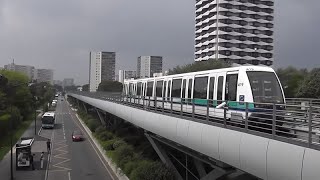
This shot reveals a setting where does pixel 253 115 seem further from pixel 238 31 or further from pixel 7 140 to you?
pixel 238 31

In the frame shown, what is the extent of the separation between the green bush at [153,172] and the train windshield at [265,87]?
9265mm

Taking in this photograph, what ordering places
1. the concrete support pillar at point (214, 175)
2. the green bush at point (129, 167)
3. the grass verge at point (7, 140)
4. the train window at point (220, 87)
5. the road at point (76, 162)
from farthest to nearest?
the grass verge at point (7, 140)
the road at point (76, 162)
the green bush at point (129, 167)
the train window at point (220, 87)
the concrete support pillar at point (214, 175)

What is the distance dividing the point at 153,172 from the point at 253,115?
1167 cm

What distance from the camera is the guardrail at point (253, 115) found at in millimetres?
10336

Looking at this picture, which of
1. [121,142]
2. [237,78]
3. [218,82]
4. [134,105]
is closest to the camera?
[237,78]

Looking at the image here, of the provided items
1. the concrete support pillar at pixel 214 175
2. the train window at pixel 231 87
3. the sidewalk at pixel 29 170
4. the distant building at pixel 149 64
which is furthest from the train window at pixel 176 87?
the distant building at pixel 149 64

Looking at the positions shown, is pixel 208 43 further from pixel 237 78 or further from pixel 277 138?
pixel 277 138

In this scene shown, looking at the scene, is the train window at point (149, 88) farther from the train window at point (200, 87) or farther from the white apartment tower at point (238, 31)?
the white apartment tower at point (238, 31)

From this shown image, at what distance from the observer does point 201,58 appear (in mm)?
121375

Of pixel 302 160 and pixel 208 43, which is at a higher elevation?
pixel 208 43

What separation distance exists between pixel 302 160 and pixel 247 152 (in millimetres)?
2768

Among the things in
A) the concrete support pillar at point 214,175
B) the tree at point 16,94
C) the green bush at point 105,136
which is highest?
the tree at point 16,94

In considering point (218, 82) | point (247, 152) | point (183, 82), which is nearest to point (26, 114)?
point (183, 82)

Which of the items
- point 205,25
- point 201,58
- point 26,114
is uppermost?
point 205,25
